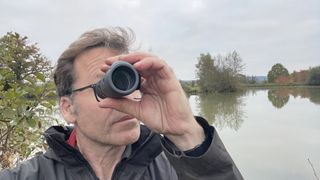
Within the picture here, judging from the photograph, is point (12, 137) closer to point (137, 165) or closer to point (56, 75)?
point (56, 75)

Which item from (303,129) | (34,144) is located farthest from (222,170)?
(303,129)

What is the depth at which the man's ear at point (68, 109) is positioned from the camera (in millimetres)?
1998

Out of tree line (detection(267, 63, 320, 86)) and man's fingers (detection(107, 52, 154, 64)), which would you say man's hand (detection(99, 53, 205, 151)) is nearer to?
man's fingers (detection(107, 52, 154, 64))

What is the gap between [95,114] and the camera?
1864mm

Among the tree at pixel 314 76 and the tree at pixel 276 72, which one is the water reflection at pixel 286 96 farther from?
the tree at pixel 276 72

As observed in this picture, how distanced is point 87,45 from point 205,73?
39.7 metres

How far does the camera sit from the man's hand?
140 cm

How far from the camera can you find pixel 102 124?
5.94 ft

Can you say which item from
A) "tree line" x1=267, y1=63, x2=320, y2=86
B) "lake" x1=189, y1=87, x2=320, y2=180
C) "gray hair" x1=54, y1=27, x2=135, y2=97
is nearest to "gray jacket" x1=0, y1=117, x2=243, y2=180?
"gray hair" x1=54, y1=27, x2=135, y2=97

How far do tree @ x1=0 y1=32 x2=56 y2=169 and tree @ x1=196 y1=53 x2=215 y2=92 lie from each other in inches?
1503

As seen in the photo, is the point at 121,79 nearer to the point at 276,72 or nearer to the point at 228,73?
the point at 228,73

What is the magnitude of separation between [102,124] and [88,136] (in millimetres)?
121

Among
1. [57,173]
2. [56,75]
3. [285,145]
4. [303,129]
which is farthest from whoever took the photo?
[303,129]

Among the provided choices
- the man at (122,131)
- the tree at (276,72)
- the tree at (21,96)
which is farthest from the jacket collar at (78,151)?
the tree at (276,72)
